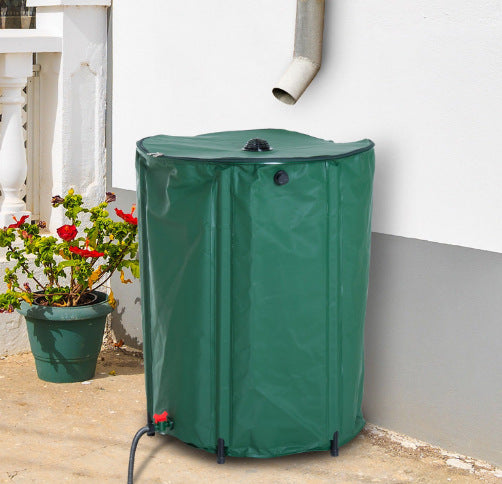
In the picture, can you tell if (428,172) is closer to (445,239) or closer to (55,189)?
(445,239)

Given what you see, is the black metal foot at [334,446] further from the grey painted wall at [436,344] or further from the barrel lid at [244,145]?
the barrel lid at [244,145]

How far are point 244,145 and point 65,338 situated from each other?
1467 mm

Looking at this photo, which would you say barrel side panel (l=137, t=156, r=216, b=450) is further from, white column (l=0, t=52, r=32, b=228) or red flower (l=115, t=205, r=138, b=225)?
white column (l=0, t=52, r=32, b=228)

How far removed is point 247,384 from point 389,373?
2.66ft

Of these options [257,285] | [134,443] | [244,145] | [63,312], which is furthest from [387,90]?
[63,312]

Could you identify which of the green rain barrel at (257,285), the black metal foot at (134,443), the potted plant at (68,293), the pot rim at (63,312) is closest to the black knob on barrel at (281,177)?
the green rain barrel at (257,285)

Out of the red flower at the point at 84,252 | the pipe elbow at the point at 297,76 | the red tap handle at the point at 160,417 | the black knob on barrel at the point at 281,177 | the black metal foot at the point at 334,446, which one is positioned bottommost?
the black metal foot at the point at 334,446

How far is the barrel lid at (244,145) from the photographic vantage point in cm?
364

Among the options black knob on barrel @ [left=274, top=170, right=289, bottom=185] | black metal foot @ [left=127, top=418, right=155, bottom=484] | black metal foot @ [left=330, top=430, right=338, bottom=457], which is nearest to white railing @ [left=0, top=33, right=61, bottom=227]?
black metal foot @ [left=127, top=418, right=155, bottom=484]

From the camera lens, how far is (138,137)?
5.24m

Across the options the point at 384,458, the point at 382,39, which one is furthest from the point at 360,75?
the point at 384,458

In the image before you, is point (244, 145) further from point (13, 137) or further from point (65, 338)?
point (13, 137)

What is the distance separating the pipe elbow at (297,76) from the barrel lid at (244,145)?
Answer: 7.2 inches

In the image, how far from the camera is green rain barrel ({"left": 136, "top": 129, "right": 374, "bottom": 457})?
3643 millimetres
